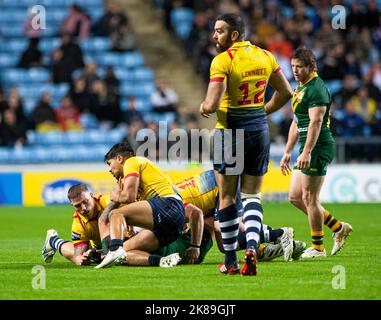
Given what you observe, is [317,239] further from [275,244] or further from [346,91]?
[346,91]

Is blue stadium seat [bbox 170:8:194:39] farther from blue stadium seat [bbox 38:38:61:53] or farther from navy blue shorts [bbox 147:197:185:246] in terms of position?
navy blue shorts [bbox 147:197:185:246]

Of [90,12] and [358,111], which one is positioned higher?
[90,12]

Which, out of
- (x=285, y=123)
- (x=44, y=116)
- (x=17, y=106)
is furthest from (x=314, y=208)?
(x=44, y=116)

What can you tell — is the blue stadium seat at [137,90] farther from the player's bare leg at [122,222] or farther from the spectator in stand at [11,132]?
the player's bare leg at [122,222]

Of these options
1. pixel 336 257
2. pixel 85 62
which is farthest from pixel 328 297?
pixel 85 62

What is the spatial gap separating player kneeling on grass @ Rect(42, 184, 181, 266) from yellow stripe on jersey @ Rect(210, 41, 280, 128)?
1.88 m

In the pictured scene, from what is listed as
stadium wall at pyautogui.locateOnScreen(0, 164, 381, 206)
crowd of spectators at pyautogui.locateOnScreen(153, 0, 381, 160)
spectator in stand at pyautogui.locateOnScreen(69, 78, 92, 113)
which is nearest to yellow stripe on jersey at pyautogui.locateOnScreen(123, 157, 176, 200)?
stadium wall at pyautogui.locateOnScreen(0, 164, 381, 206)

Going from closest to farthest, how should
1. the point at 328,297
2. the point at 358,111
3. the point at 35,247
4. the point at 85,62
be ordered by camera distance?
the point at 328,297 → the point at 35,247 → the point at 358,111 → the point at 85,62

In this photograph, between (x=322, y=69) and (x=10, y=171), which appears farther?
(x=322, y=69)

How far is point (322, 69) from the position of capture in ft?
73.3

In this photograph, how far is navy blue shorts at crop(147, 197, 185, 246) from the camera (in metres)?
9.56
